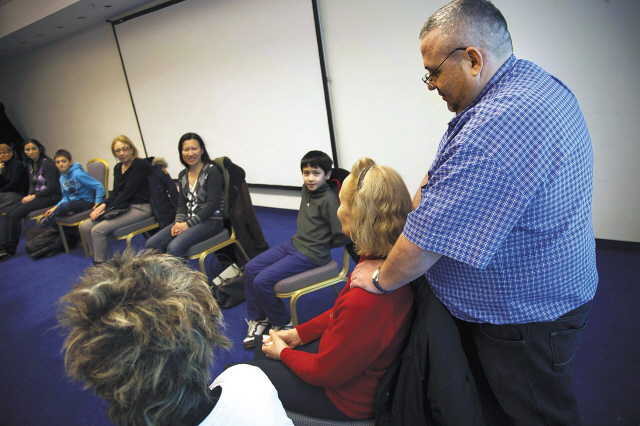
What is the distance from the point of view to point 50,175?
4.34 metres

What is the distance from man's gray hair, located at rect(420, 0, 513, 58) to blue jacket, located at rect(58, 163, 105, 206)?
409 centimetres

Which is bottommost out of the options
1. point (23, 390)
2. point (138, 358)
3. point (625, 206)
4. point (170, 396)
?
point (23, 390)

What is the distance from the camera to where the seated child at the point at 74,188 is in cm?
382

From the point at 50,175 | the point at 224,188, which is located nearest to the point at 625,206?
the point at 224,188

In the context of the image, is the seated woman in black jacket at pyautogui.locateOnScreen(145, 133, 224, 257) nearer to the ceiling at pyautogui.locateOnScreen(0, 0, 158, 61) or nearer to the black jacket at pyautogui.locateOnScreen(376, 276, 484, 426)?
the black jacket at pyautogui.locateOnScreen(376, 276, 484, 426)

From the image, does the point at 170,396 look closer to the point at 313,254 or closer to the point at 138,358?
the point at 138,358

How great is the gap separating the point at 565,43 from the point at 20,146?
9.69m

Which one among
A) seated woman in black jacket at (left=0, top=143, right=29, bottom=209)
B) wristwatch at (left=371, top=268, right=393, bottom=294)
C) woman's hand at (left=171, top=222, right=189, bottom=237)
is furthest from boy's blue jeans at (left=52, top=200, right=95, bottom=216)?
wristwatch at (left=371, top=268, right=393, bottom=294)

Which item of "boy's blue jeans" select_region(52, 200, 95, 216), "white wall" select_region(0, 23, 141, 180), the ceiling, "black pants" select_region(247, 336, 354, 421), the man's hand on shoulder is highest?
the ceiling

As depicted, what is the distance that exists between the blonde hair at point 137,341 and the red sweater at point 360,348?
40 cm

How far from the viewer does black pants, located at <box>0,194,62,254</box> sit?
4.31 meters

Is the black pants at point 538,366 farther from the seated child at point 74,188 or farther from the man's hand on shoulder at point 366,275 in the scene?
the seated child at point 74,188

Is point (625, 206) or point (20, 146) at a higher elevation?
point (20, 146)

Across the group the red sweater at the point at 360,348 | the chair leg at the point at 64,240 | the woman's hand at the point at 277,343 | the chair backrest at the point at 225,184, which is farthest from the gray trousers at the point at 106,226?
the red sweater at the point at 360,348
